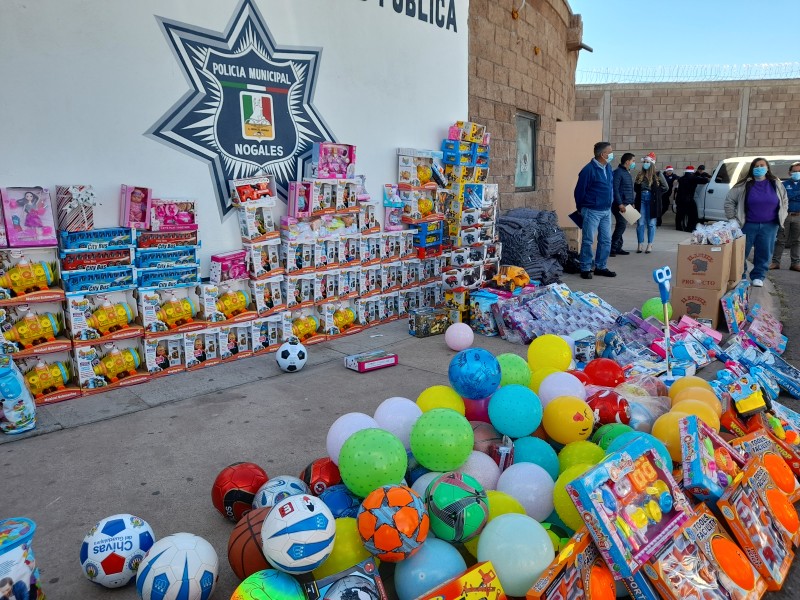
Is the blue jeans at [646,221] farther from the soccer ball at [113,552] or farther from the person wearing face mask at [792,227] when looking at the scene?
the soccer ball at [113,552]

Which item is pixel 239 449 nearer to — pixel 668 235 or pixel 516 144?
pixel 516 144

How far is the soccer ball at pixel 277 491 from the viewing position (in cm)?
268

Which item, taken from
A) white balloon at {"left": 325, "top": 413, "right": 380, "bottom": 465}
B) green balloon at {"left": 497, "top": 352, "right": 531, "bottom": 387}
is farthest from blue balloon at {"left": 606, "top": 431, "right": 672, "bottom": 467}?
white balloon at {"left": 325, "top": 413, "right": 380, "bottom": 465}

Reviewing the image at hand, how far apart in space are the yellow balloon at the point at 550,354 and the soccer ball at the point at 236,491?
216 cm

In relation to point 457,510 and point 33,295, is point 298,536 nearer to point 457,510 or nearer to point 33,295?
point 457,510

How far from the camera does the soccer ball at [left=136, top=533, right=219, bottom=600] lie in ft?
7.22

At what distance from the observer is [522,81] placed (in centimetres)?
1012

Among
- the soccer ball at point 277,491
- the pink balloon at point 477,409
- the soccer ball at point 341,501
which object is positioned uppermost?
the pink balloon at point 477,409

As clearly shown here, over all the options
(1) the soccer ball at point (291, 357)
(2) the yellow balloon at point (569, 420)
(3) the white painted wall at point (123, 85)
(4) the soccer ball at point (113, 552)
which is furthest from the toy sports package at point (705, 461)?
(3) the white painted wall at point (123, 85)

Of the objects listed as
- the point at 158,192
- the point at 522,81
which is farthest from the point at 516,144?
the point at 158,192

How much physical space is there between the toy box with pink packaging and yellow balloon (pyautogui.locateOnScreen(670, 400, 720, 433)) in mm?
4594

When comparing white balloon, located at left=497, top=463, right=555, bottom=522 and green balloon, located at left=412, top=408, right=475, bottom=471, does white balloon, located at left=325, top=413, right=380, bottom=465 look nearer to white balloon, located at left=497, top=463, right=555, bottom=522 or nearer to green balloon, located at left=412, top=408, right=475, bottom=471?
green balloon, located at left=412, top=408, right=475, bottom=471

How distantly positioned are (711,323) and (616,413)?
3580mm

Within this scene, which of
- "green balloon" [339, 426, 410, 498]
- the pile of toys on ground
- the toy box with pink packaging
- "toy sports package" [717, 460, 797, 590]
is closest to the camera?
"toy sports package" [717, 460, 797, 590]
